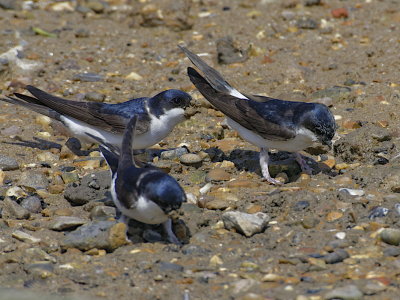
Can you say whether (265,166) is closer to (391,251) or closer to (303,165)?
(303,165)

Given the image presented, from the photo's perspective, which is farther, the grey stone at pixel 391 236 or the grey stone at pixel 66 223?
the grey stone at pixel 66 223

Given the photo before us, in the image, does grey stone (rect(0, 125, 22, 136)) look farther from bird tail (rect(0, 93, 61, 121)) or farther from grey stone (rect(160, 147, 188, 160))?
grey stone (rect(160, 147, 188, 160))

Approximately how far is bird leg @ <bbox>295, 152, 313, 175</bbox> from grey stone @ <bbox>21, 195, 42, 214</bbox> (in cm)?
211

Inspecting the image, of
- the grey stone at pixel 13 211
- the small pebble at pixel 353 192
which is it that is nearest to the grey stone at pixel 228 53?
the small pebble at pixel 353 192

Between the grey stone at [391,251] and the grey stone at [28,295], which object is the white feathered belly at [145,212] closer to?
the grey stone at [28,295]

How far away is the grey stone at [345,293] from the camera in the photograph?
4.40m

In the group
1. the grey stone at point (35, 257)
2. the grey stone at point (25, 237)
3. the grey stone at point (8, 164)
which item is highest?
the grey stone at point (35, 257)

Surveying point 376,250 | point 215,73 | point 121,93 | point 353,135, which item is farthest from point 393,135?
point 121,93

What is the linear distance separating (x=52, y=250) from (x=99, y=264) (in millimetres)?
405

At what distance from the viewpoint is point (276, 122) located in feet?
21.0

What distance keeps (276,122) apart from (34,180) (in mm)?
1981

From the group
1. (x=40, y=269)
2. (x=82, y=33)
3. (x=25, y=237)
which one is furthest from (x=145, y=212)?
(x=82, y=33)

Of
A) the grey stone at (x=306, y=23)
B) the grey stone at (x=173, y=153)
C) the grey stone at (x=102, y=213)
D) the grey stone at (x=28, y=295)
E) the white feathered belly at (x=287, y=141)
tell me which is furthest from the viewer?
the grey stone at (x=306, y=23)

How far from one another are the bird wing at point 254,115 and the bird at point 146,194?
52.6 inches
